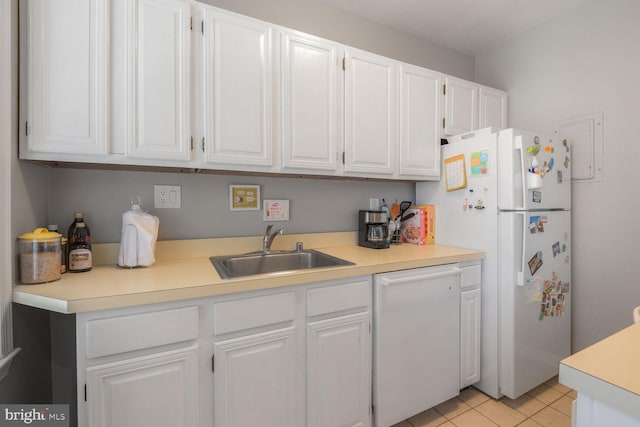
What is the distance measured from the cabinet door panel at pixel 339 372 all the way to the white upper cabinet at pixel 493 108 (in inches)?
76.7

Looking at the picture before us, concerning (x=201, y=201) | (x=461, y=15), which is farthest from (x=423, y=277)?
(x=461, y=15)

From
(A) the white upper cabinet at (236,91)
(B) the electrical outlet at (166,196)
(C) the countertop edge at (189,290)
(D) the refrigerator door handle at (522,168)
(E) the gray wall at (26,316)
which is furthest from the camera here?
(D) the refrigerator door handle at (522,168)

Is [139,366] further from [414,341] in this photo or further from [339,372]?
[414,341]

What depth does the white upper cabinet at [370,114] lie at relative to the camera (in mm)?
1828

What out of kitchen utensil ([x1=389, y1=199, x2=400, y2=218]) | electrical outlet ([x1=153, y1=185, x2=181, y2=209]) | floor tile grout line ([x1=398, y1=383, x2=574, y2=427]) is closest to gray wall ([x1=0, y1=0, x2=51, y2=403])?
electrical outlet ([x1=153, y1=185, x2=181, y2=209])

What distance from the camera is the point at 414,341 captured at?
1.62 metres

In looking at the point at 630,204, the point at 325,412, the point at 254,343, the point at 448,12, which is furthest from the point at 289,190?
the point at 630,204

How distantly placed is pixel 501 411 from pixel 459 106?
6.81ft

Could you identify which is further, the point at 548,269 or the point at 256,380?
the point at 548,269

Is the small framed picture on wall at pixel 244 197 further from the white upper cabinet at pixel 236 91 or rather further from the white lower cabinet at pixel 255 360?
the white lower cabinet at pixel 255 360

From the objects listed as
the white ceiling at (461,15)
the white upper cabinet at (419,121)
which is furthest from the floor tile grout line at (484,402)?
the white ceiling at (461,15)

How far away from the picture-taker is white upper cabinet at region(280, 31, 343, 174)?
163 cm

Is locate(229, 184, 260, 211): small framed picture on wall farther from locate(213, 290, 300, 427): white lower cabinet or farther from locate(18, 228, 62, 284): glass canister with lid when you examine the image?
locate(18, 228, 62, 284): glass canister with lid

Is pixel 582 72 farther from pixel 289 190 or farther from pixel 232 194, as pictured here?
pixel 232 194
